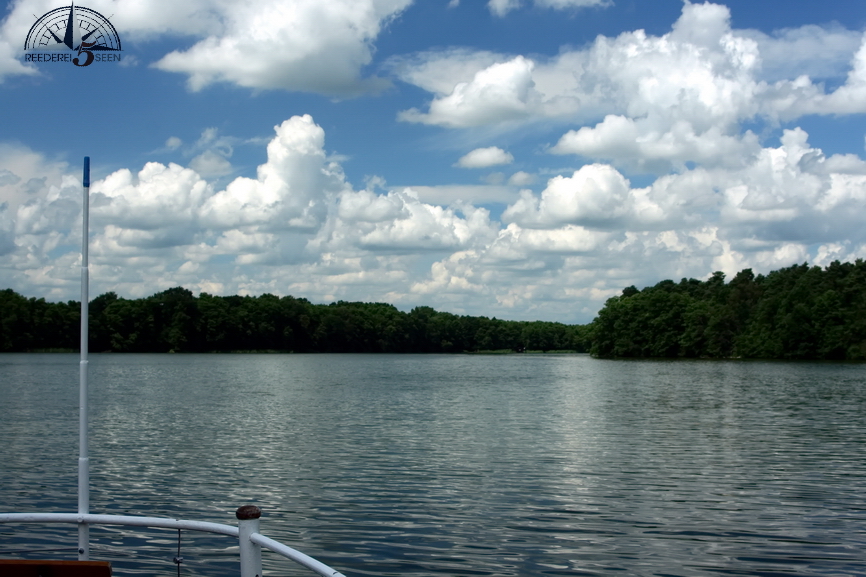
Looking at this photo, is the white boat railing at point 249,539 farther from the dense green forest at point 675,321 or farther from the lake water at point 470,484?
the dense green forest at point 675,321

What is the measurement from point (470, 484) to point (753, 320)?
143578mm

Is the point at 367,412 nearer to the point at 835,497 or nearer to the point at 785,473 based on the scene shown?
the point at 785,473

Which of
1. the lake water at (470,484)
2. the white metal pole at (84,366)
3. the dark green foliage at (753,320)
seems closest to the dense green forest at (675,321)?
the dark green foliage at (753,320)

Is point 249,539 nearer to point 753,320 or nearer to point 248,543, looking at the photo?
point 248,543

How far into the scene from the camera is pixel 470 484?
21609mm


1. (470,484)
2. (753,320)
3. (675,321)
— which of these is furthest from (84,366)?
(675,321)

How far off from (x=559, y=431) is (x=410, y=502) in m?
16.6

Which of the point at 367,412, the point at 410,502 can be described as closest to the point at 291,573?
the point at 410,502

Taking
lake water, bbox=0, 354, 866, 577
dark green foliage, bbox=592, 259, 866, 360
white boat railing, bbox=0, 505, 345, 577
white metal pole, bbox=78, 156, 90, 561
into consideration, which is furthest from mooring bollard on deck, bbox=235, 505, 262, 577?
dark green foliage, bbox=592, 259, 866, 360

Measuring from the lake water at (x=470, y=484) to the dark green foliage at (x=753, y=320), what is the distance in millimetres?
95720

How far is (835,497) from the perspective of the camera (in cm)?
1984

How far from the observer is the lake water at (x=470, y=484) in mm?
14578

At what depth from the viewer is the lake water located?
1458cm

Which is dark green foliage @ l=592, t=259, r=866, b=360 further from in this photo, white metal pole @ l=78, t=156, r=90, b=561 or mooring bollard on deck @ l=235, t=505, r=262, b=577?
mooring bollard on deck @ l=235, t=505, r=262, b=577
